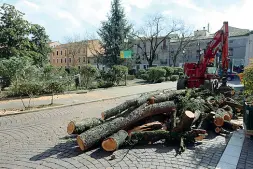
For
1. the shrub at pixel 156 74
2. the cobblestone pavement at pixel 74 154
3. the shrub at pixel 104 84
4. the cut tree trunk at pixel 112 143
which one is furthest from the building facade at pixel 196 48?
the cut tree trunk at pixel 112 143

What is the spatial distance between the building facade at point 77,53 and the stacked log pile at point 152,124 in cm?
3736

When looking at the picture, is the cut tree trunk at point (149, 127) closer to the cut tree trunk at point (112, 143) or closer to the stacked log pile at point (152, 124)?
the stacked log pile at point (152, 124)

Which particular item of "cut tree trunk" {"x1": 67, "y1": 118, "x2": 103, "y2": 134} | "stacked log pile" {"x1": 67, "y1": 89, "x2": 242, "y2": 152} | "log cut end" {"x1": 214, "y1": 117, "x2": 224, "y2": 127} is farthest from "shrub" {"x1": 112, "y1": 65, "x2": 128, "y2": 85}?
"log cut end" {"x1": 214, "y1": 117, "x2": 224, "y2": 127}

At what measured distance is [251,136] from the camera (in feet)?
16.4

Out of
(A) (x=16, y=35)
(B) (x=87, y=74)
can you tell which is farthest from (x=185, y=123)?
(A) (x=16, y=35)

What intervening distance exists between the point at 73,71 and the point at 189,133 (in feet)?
41.9

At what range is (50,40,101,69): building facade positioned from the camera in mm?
46856

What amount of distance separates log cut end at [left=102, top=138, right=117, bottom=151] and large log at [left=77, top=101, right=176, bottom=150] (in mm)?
231

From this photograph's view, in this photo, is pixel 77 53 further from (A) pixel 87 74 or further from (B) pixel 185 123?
(B) pixel 185 123

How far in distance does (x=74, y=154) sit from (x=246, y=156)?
362 centimetres

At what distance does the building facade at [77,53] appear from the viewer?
46856mm


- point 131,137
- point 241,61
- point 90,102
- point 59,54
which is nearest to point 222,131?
point 131,137

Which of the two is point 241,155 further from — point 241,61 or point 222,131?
point 241,61

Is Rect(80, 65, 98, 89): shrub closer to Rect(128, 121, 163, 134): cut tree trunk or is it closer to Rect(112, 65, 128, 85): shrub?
Rect(112, 65, 128, 85): shrub
